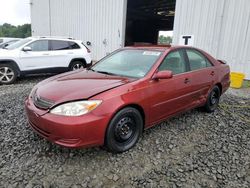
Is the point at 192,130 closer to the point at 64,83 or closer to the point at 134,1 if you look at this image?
the point at 64,83

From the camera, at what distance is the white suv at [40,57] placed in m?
6.72

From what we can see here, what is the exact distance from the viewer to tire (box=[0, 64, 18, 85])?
21.8ft

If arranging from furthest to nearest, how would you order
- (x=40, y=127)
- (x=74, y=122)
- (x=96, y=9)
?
(x=96, y=9) → (x=40, y=127) → (x=74, y=122)

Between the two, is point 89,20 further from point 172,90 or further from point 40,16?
point 172,90

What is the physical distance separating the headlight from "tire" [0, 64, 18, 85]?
5.04 meters

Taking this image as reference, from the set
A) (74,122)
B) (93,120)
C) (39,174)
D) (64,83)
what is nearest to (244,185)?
(93,120)

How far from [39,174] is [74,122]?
2.51 ft

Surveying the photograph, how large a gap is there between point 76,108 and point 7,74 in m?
5.29

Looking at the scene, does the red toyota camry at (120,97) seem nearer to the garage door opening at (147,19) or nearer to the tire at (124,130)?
the tire at (124,130)

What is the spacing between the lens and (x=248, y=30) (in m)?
7.57

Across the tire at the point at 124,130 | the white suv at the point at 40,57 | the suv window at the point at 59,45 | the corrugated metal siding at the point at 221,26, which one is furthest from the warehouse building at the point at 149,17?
the tire at the point at 124,130

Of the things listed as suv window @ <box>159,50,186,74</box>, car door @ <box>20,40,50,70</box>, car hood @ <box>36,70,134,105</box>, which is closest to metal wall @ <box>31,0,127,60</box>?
car door @ <box>20,40,50,70</box>

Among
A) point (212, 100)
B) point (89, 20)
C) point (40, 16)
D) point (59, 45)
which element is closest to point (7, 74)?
point (59, 45)

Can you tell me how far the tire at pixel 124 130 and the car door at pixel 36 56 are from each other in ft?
17.4
